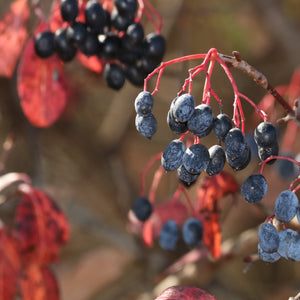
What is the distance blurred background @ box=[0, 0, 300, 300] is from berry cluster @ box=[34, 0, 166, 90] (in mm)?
624

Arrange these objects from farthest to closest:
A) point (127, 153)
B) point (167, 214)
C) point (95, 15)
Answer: point (127, 153), point (167, 214), point (95, 15)

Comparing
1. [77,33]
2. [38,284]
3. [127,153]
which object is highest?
[77,33]

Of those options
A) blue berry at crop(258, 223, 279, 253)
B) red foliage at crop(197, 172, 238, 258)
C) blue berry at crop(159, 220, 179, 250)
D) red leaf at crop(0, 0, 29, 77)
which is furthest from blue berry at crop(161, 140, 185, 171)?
red leaf at crop(0, 0, 29, 77)

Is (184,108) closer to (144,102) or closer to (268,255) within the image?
(144,102)

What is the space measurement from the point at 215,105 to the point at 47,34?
852mm

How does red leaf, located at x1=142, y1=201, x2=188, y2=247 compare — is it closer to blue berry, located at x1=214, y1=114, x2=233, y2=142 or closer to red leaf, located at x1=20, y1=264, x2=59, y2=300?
red leaf, located at x1=20, y1=264, x2=59, y2=300

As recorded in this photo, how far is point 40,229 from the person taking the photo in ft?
3.54

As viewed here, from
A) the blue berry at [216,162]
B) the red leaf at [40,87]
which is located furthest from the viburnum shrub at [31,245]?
the blue berry at [216,162]

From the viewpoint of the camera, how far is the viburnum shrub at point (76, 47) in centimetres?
95

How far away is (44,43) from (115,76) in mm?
158

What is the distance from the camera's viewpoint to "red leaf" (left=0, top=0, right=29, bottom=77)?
1.12 meters

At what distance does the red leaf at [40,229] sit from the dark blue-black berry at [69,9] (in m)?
0.35

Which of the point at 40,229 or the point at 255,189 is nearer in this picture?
the point at 255,189

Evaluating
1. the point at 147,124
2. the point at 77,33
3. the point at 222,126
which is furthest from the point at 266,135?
the point at 77,33
